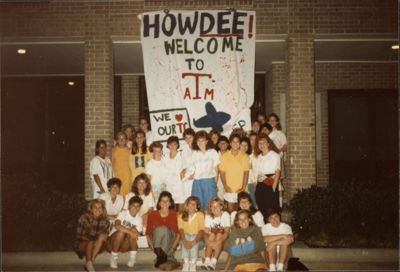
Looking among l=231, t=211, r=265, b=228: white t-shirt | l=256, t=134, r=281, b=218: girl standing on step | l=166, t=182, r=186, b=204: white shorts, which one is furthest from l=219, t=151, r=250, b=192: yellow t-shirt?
l=166, t=182, r=186, b=204: white shorts

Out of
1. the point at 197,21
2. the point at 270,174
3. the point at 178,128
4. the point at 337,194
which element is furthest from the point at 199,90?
the point at 337,194

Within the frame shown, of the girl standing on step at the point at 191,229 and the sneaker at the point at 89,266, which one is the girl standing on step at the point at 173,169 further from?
the sneaker at the point at 89,266

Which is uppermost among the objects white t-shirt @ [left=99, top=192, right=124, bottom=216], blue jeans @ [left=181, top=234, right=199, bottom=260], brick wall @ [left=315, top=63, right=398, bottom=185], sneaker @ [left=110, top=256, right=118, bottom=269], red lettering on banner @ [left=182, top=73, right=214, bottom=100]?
brick wall @ [left=315, top=63, right=398, bottom=185]

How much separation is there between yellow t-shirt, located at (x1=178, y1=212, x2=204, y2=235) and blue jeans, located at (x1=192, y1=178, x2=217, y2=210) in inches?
20.2

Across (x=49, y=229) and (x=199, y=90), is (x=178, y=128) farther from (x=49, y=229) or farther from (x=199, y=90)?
(x=49, y=229)

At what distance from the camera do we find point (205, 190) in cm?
760

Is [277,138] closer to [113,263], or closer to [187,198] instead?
[187,198]

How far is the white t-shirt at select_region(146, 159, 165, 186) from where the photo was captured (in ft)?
25.5

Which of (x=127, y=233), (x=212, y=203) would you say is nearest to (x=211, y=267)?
(x=212, y=203)

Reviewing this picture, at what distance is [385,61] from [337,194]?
6.56 metres

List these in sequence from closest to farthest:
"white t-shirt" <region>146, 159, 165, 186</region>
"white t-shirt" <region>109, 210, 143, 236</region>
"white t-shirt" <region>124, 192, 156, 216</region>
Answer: "white t-shirt" <region>109, 210, 143, 236</region> < "white t-shirt" <region>124, 192, 156, 216</region> < "white t-shirt" <region>146, 159, 165, 186</region>

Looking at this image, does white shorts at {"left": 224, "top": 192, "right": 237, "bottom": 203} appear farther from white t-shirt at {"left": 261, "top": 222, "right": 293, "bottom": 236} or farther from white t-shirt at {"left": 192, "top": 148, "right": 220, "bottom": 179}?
white t-shirt at {"left": 261, "top": 222, "right": 293, "bottom": 236}

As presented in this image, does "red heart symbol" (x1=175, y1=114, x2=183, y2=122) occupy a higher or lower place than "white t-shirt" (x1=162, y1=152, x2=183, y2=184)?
higher

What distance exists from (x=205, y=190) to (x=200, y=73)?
7.91 feet
